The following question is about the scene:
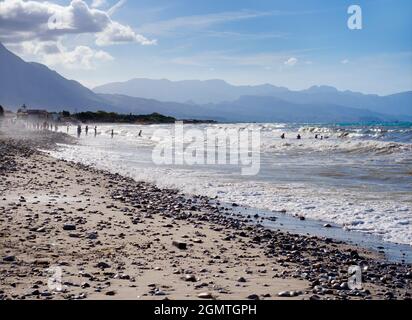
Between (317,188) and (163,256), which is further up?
(317,188)

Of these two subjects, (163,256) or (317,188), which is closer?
(163,256)

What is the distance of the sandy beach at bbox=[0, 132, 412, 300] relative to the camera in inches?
260

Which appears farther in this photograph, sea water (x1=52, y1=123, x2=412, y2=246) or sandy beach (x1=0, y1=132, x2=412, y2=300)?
sea water (x1=52, y1=123, x2=412, y2=246)

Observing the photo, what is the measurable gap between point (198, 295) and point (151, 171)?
18655 millimetres

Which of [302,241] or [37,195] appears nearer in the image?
[302,241]

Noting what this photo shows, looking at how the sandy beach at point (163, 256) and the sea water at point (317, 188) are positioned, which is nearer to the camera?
the sandy beach at point (163, 256)

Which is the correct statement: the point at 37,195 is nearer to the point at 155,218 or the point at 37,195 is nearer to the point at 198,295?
the point at 155,218

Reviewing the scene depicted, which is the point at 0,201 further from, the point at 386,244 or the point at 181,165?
the point at 181,165

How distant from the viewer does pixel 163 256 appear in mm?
8609

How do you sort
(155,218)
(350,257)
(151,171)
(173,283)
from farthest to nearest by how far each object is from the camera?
(151,171), (155,218), (350,257), (173,283)

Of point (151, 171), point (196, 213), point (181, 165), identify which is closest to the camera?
point (196, 213)

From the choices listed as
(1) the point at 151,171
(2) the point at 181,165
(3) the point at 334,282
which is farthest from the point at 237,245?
(2) the point at 181,165

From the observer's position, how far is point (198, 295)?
249 inches

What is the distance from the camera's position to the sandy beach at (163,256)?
21.7 feet
